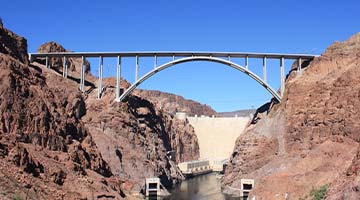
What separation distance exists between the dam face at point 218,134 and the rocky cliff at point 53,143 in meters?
81.3

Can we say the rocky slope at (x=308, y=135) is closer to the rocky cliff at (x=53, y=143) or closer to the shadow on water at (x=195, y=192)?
the shadow on water at (x=195, y=192)

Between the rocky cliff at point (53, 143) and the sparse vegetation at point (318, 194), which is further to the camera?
the sparse vegetation at point (318, 194)

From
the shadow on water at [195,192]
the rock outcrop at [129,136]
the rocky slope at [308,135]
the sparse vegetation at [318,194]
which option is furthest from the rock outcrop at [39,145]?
the shadow on water at [195,192]

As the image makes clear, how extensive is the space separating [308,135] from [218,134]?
9152cm

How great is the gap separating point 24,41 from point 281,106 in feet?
146

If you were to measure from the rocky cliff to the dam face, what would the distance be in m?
81.3

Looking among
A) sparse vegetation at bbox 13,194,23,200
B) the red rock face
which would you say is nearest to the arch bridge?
the red rock face

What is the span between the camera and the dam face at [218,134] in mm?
A: 158625

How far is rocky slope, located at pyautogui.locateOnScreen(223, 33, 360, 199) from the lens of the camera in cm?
5647

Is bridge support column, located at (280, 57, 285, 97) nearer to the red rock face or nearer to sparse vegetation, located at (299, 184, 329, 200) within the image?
sparse vegetation, located at (299, 184, 329, 200)

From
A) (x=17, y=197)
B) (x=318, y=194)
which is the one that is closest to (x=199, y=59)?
(x=318, y=194)

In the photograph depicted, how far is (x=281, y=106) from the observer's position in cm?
8331

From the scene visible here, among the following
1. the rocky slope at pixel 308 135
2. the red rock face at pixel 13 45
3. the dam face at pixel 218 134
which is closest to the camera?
the red rock face at pixel 13 45

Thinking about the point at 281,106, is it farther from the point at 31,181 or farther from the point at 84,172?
the point at 31,181
